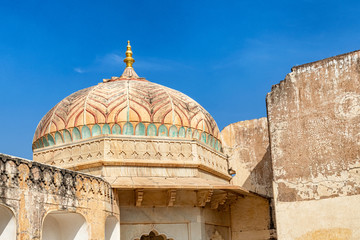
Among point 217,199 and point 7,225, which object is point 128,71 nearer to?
point 217,199

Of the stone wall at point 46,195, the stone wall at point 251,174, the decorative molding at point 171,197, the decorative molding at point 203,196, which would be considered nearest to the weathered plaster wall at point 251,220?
the stone wall at point 251,174

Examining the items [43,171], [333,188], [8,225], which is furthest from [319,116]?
[8,225]

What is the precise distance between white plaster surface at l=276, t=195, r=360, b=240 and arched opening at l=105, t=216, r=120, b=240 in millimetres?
3098

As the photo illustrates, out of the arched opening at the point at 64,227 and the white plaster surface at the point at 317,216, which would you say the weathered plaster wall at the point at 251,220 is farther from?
the arched opening at the point at 64,227

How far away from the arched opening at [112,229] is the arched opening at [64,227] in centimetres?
99

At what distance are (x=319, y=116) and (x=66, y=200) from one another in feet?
15.9

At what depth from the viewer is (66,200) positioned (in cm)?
814

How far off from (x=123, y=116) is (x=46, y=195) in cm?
394

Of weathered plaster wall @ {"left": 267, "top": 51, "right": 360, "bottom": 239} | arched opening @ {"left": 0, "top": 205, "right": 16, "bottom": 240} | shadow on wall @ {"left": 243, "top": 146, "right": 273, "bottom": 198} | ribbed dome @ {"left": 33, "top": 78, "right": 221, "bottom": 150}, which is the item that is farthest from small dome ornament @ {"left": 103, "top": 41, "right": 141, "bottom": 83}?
arched opening @ {"left": 0, "top": 205, "right": 16, "bottom": 240}

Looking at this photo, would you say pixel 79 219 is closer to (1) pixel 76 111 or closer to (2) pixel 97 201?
(2) pixel 97 201

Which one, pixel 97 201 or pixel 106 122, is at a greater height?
pixel 106 122

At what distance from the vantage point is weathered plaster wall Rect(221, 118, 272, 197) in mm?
13283

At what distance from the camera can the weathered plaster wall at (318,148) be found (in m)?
8.87

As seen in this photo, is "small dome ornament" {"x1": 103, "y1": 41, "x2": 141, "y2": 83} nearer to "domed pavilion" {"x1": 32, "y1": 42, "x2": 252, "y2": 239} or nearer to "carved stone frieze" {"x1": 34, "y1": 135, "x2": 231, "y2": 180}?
"domed pavilion" {"x1": 32, "y1": 42, "x2": 252, "y2": 239}
